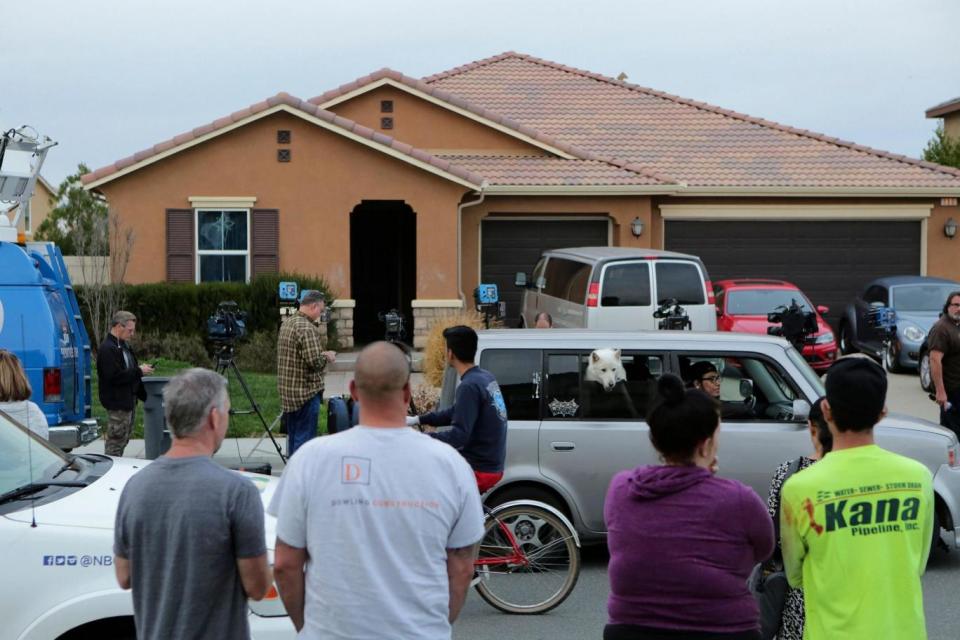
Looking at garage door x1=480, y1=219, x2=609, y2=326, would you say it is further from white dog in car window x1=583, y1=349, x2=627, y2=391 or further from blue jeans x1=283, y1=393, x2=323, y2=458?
white dog in car window x1=583, y1=349, x2=627, y2=391

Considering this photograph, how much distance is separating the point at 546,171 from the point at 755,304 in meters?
5.29

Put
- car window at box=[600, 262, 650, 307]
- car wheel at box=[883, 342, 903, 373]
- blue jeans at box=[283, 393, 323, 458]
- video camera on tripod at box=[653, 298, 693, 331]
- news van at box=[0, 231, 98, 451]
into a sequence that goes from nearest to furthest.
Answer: news van at box=[0, 231, 98, 451]
blue jeans at box=[283, 393, 323, 458]
video camera on tripod at box=[653, 298, 693, 331]
car window at box=[600, 262, 650, 307]
car wheel at box=[883, 342, 903, 373]

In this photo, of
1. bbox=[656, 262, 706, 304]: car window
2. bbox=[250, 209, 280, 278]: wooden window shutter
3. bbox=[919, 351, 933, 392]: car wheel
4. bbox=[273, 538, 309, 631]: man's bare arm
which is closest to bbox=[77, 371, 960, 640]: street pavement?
bbox=[273, 538, 309, 631]: man's bare arm

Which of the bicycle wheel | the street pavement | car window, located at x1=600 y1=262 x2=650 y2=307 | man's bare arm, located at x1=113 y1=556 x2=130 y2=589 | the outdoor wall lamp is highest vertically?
the outdoor wall lamp

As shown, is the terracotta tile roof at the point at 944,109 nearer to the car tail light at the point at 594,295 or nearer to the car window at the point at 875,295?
the car window at the point at 875,295

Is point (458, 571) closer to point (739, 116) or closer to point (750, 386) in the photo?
point (750, 386)

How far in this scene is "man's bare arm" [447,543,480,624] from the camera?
395 cm

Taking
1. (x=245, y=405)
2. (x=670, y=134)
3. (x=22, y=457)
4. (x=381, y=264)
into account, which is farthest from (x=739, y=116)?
(x=22, y=457)

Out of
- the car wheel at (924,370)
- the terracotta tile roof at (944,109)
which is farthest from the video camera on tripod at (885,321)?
the terracotta tile roof at (944,109)

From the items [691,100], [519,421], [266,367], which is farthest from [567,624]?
[691,100]

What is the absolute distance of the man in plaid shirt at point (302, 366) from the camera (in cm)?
1139

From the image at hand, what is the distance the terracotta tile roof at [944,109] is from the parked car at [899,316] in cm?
2203

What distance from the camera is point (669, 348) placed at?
877 centimetres

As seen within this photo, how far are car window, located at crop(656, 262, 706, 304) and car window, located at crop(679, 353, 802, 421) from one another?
27.7 feet
